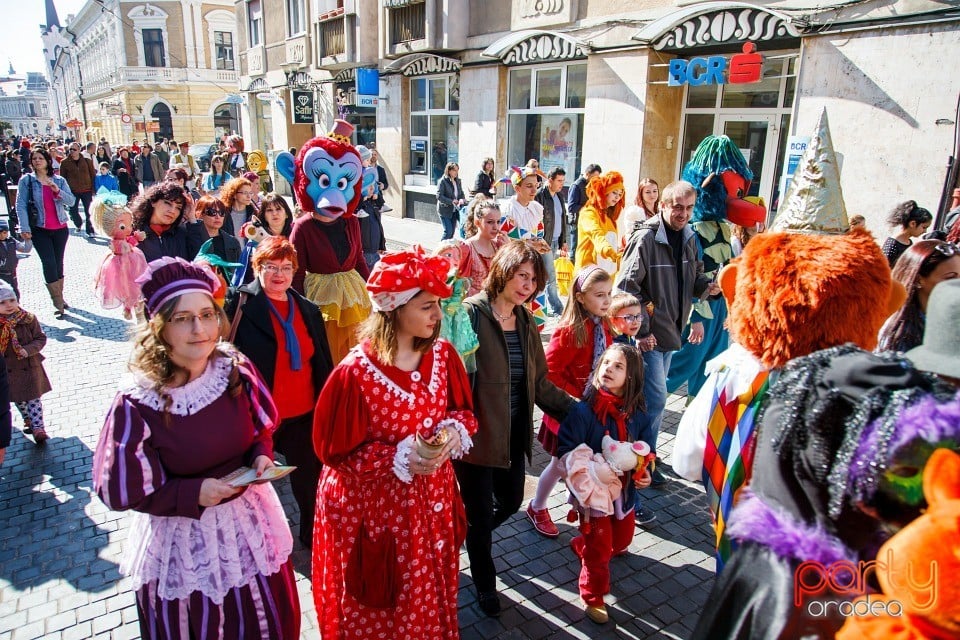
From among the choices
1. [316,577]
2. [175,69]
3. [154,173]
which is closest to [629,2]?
[316,577]

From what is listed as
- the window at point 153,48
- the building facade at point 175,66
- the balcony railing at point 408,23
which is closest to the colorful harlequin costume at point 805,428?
the balcony railing at point 408,23

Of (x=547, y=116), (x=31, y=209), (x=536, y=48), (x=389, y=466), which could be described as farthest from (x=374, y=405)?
(x=547, y=116)

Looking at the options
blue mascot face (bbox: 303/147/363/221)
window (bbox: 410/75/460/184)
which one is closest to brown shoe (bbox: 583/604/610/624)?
blue mascot face (bbox: 303/147/363/221)

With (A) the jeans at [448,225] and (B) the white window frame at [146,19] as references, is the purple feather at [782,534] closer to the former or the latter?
(A) the jeans at [448,225]

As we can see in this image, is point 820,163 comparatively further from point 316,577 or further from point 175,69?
point 175,69

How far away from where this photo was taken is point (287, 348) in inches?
142

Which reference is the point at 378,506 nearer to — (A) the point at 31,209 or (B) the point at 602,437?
(B) the point at 602,437

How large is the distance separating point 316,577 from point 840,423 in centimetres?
227

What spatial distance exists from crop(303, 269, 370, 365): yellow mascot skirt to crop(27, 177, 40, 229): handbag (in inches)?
239

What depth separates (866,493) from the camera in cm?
122

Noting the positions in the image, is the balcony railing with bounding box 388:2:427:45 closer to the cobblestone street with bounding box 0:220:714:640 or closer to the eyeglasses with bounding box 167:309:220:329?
the cobblestone street with bounding box 0:220:714:640

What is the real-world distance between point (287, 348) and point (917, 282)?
3593 mm

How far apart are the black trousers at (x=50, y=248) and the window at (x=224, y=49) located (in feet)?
142

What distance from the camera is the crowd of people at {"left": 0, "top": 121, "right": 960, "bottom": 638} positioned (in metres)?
2.26
